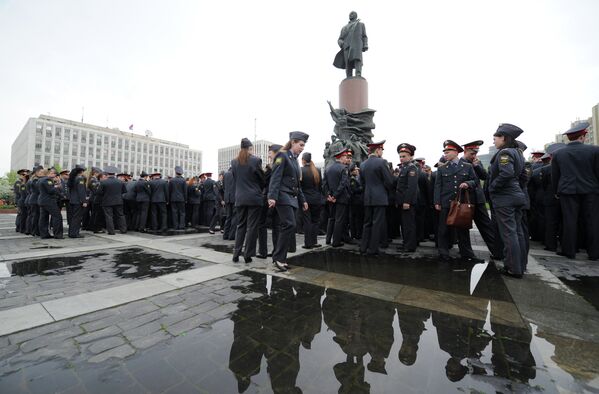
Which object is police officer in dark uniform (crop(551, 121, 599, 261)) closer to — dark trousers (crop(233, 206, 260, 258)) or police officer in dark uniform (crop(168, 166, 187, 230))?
dark trousers (crop(233, 206, 260, 258))

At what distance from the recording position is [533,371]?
168 cm

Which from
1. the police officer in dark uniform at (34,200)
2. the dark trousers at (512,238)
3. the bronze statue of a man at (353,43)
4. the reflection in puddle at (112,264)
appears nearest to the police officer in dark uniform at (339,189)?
the dark trousers at (512,238)

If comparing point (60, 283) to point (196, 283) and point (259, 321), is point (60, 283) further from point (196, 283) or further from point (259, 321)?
point (259, 321)

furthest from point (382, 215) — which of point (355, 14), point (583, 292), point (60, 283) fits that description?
point (355, 14)

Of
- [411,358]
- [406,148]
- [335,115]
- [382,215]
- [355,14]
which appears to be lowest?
[411,358]

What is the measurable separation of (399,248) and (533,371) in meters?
4.48

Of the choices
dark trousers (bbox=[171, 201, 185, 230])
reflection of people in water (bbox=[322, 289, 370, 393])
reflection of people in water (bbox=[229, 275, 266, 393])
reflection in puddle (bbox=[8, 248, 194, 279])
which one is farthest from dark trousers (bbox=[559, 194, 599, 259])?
dark trousers (bbox=[171, 201, 185, 230])

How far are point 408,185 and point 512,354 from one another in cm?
395

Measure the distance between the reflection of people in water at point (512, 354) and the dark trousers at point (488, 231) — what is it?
3.44m

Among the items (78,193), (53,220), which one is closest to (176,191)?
(78,193)

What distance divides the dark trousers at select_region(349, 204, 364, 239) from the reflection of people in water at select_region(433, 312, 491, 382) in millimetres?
4806

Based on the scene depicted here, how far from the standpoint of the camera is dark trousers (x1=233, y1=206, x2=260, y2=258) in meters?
4.59

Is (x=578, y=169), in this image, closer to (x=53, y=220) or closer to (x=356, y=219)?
(x=356, y=219)

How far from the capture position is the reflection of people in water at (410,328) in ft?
6.17
